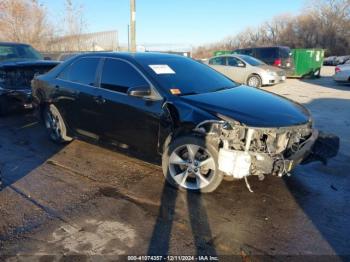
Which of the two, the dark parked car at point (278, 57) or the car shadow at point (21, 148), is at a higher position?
the dark parked car at point (278, 57)

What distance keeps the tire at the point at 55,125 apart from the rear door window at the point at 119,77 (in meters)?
1.35

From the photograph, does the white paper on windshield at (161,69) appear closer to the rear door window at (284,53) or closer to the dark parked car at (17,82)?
the dark parked car at (17,82)

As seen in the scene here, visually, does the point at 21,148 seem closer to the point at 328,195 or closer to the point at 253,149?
the point at 253,149

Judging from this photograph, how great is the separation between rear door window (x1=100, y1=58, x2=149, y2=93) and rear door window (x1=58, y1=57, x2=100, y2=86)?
251 mm

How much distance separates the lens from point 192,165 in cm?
390

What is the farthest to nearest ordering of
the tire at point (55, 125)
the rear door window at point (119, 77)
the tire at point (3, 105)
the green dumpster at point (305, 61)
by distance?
1. the green dumpster at point (305, 61)
2. the tire at point (3, 105)
3. the tire at point (55, 125)
4. the rear door window at point (119, 77)

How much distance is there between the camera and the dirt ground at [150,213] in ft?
9.56

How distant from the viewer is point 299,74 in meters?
18.2

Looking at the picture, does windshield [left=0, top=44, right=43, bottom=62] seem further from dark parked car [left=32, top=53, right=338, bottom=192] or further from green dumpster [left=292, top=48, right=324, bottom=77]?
green dumpster [left=292, top=48, right=324, bottom=77]

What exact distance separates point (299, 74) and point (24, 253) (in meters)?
17.9

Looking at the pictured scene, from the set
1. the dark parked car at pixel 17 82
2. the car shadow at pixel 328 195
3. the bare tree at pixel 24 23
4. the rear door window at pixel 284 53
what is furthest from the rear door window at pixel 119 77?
the bare tree at pixel 24 23

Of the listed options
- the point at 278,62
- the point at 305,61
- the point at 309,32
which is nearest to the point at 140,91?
the point at 278,62

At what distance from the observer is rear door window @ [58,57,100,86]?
4.91m

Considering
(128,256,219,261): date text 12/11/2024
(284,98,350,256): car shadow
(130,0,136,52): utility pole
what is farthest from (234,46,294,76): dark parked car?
(128,256,219,261): date text 12/11/2024
